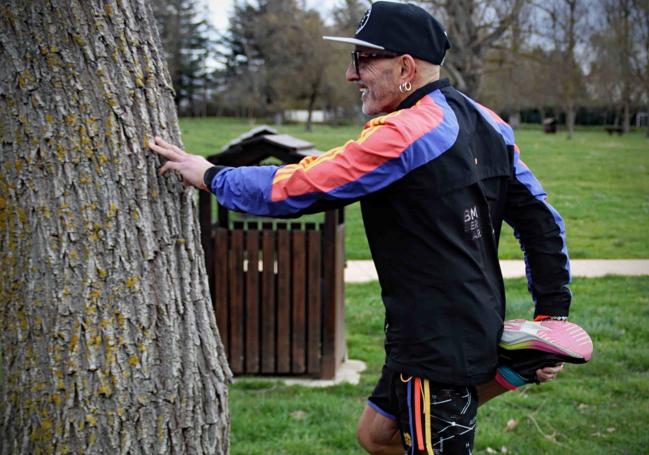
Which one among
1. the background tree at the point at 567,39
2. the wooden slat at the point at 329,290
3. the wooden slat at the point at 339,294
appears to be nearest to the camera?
the wooden slat at the point at 329,290

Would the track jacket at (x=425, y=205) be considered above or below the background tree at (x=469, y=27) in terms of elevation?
below

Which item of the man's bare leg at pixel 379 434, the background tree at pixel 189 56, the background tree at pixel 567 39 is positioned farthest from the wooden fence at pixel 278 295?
the background tree at pixel 189 56

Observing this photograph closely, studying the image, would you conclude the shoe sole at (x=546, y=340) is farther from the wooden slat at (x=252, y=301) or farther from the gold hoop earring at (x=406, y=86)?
the wooden slat at (x=252, y=301)

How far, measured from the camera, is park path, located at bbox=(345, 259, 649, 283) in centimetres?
941

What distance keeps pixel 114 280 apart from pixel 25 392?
1.64 ft

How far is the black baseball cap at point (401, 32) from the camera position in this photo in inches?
110

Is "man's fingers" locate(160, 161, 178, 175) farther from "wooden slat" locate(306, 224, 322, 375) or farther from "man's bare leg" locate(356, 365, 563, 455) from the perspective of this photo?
"wooden slat" locate(306, 224, 322, 375)

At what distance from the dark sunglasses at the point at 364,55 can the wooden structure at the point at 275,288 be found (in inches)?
109

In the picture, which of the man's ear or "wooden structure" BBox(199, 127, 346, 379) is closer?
the man's ear

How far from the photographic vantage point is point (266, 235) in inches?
225

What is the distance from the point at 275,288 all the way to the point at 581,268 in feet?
17.4

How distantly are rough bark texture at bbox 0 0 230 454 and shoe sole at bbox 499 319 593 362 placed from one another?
1189 millimetres

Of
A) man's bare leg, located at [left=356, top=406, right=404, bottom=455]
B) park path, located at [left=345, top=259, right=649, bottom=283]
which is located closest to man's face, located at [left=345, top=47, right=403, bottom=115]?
man's bare leg, located at [left=356, top=406, right=404, bottom=455]

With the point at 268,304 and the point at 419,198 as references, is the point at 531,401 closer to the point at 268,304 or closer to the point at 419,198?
the point at 268,304
